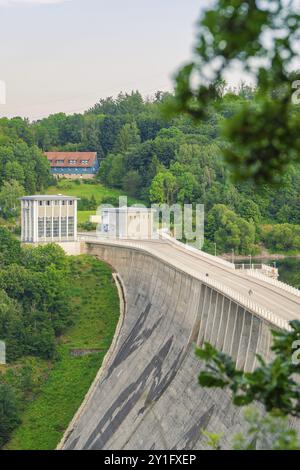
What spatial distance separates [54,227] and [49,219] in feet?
2.03

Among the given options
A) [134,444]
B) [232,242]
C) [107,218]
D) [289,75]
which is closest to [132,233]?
[107,218]

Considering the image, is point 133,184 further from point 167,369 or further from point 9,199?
point 167,369

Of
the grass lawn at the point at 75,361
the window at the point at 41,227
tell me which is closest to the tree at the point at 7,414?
the grass lawn at the point at 75,361

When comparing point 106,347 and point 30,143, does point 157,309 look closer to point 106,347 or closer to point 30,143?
point 106,347

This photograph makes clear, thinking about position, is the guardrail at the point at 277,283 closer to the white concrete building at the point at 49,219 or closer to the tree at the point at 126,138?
the white concrete building at the point at 49,219

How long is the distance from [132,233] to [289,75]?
5484 centimetres

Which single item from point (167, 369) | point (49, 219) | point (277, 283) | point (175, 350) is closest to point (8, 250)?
point (49, 219)

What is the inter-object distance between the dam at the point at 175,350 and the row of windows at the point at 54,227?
1162 centimetres

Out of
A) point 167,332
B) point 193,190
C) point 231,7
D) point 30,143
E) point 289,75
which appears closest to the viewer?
point 231,7

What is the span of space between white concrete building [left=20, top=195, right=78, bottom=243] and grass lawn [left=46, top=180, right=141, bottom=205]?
21157 millimetres

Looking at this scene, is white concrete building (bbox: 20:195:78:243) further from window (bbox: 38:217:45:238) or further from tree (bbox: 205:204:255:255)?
tree (bbox: 205:204:255:255)

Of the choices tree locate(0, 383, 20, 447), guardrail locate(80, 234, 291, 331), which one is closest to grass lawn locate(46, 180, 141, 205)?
guardrail locate(80, 234, 291, 331)

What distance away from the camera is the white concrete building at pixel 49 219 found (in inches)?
2271

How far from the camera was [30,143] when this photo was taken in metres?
92.1
